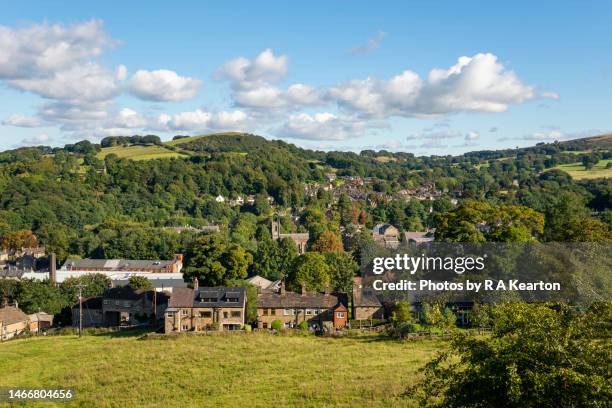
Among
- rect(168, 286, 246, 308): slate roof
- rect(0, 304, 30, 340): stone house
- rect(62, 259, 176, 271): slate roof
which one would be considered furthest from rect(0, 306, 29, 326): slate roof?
rect(62, 259, 176, 271): slate roof

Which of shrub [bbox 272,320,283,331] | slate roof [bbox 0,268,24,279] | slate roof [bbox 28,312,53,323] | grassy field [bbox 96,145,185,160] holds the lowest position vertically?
slate roof [bbox 0,268,24,279]

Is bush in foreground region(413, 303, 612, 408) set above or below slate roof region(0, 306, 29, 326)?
above

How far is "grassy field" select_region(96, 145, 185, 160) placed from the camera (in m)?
170

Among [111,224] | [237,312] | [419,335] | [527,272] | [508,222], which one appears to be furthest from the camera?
[111,224]

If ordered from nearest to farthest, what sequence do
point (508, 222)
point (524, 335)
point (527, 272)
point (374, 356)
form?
1. point (524, 335)
2. point (374, 356)
3. point (527, 272)
4. point (508, 222)

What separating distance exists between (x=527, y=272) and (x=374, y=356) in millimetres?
14089

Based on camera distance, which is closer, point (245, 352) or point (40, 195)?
point (245, 352)

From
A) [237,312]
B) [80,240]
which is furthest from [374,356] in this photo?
[80,240]

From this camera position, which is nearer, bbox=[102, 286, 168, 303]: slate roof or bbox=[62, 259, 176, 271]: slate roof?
bbox=[102, 286, 168, 303]: slate roof

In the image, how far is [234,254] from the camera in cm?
4656

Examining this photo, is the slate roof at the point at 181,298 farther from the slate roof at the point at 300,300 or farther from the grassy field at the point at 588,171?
the grassy field at the point at 588,171

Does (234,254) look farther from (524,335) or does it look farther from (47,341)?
(524,335)

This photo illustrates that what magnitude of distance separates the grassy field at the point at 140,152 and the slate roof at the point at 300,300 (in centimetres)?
13001

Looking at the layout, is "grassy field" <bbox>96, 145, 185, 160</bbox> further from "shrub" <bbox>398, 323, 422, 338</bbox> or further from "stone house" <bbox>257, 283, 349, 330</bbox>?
"shrub" <bbox>398, 323, 422, 338</bbox>
